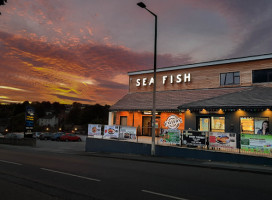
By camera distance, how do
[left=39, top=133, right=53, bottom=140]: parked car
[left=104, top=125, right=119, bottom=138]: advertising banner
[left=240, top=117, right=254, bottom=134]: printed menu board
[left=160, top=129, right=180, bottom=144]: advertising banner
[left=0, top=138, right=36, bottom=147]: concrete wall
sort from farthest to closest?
[left=39, top=133, right=53, bottom=140]: parked car
[left=0, top=138, right=36, bottom=147]: concrete wall
[left=104, top=125, right=119, bottom=138]: advertising banner
[left=240, top=117, right=254, bottom=134]: printed menu board
[left=160, top=129, right=180, bottom=144]: advertising banner

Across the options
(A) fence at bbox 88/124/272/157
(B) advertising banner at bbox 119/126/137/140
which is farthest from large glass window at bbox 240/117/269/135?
(B) advertising banner at bbox 119/126/137/140

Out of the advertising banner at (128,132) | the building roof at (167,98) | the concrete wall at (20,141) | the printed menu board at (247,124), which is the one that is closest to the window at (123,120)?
the building roof at (167,98)

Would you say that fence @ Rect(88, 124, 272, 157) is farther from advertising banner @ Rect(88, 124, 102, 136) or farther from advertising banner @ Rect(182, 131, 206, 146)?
advertising banner @ Rect(88, 124, 102, 136)

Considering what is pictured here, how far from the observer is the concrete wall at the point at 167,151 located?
15430 millimetres

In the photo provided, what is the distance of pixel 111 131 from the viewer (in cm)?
2302

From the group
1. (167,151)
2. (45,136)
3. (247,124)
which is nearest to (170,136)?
(167,151)

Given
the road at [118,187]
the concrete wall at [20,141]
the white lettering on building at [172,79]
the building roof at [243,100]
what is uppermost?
the white lettering on building at [172,79]

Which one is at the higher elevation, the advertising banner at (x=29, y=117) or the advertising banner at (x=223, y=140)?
the advertising banner at (x=29, y=117)

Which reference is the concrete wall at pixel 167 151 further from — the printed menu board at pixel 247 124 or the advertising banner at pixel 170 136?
the printed menu board at pixel 247 124

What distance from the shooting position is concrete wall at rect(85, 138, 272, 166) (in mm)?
15430

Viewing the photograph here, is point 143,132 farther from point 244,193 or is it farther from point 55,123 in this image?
point 55,123

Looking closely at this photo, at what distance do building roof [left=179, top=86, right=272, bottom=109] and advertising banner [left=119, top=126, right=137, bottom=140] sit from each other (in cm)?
520

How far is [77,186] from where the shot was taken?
8.44 m

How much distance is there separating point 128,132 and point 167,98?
25.7 feet
